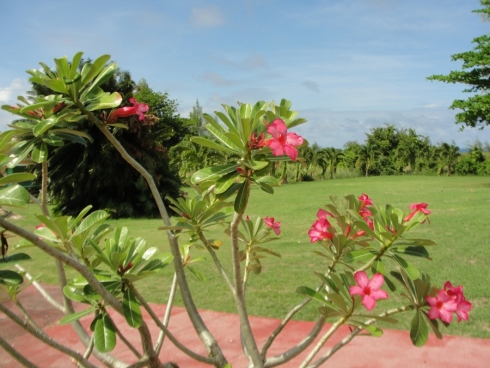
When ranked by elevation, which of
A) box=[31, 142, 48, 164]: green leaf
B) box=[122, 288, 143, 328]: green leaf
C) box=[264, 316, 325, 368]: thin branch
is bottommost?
box=[264, 316, 325, 368]: thin branch

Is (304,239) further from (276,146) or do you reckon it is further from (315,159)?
(315,159)

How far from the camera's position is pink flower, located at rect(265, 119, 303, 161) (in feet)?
2.45

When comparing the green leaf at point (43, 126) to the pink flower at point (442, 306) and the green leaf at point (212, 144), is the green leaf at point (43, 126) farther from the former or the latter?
the pink flower at point (442, 306)

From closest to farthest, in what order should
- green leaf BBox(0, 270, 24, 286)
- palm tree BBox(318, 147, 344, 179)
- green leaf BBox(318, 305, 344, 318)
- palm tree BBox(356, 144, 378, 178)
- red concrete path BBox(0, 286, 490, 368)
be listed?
green leaf BBox(0, 270, 24, 286) → green leaf BBox(318, 305, 344, 318) → red concrete path BBox(0, 286, 490, 368) → palm tree BBox(318, 147, 344, 179) → palm tree BBox(356, 144, 378, 178)

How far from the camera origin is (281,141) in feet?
2.48

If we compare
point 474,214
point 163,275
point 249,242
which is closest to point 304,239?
point 163,275

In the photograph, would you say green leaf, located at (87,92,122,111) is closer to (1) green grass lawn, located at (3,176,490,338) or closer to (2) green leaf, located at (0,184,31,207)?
(2) green leaf, located at (0,184,31,207)

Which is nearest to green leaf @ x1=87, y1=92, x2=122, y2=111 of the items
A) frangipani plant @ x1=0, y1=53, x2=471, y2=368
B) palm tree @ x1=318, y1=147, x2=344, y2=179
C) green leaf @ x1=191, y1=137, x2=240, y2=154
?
frangipani plant @ x1=0, y1=53, x2=471, y2=368

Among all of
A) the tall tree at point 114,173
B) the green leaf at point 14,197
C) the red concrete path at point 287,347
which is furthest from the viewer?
the tall tree at point 114,173

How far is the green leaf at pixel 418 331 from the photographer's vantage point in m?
0.89

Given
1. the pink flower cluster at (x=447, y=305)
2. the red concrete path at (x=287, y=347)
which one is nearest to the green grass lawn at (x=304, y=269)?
the red concrete path at (x=287, y=347)

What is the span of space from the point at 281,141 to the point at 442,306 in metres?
0.43

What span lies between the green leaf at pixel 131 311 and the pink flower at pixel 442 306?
0.53m

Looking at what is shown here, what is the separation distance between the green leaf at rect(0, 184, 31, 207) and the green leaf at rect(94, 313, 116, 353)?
1.03 ft
